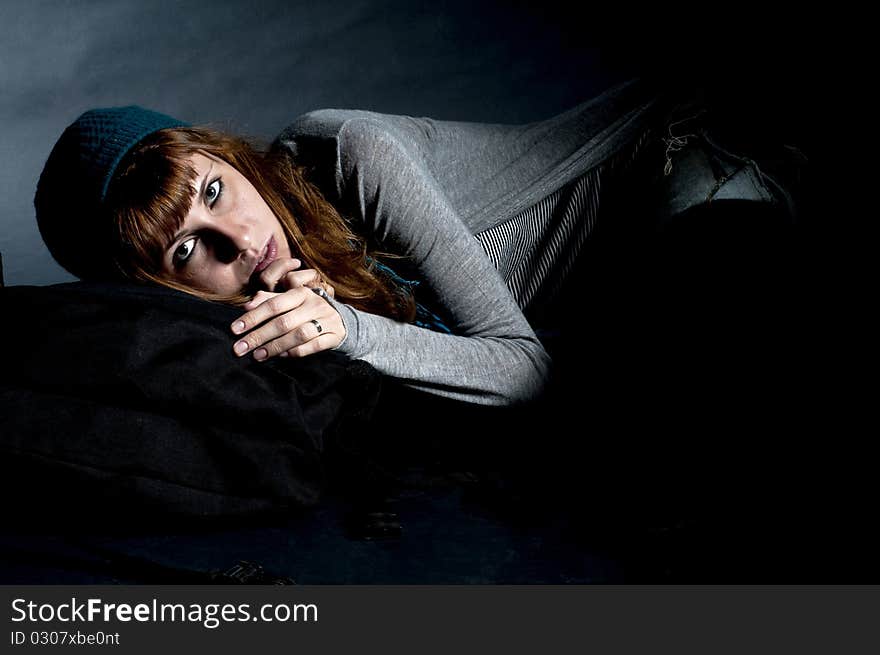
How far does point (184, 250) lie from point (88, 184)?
17 centimetres

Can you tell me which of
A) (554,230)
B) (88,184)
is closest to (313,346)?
(88,184)

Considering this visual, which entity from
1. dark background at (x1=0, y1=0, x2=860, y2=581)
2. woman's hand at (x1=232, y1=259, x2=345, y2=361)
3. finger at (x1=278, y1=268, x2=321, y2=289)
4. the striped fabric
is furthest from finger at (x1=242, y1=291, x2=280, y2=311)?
the striped fabric

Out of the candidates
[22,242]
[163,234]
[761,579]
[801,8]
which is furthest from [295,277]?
[22,242]

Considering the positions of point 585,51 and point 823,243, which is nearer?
point 823,243

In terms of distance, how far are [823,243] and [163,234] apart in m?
1.00

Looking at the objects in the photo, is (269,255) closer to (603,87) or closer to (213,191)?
(213,191)

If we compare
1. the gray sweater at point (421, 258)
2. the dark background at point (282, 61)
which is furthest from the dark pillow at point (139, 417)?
the dark background at point (282, 61)

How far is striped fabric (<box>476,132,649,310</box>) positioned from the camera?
4.83ft

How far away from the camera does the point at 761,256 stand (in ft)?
3.85

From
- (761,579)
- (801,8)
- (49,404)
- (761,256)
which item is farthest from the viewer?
(801,8)

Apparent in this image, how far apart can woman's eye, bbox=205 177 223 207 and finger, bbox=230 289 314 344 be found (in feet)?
0.81

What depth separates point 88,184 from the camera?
113 centimetres

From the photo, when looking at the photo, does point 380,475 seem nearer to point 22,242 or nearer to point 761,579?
point 761,579

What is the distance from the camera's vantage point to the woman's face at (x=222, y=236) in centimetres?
113
